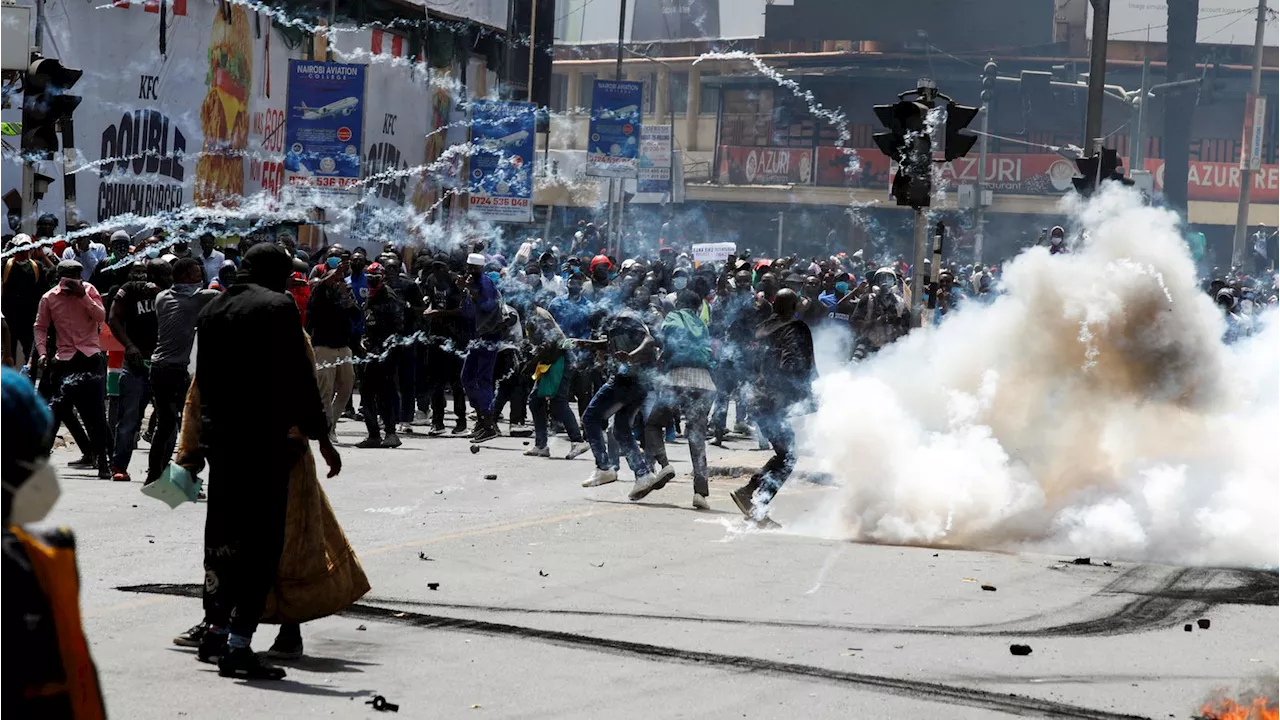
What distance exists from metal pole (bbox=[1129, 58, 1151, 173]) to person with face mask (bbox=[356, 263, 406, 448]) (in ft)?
112

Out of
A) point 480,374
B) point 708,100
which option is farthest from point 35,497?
point 708,100

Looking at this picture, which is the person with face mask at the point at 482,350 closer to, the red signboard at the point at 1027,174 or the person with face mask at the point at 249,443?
the person with face mask at the point at 249,443

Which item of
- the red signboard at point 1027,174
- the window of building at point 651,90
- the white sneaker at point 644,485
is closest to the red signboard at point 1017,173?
the red signboard at point 1027,174

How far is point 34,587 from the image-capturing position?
2.94 metres

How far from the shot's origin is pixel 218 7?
27.0 meters

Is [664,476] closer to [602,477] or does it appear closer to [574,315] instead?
[602,477]

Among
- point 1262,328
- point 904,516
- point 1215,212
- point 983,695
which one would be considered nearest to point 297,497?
point 983,695

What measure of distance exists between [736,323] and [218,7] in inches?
448

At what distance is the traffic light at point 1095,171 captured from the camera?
23594 mm

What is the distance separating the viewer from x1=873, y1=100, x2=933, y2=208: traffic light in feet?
53.8

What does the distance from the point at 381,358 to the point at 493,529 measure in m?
5.57

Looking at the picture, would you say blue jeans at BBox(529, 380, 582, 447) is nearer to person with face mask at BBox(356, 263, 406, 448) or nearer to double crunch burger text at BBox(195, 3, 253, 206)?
person with face mask at BBox(356, 263, 406, 448)

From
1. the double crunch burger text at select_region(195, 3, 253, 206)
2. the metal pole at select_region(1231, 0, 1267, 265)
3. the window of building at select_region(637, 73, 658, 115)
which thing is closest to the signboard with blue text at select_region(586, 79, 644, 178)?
the double crunch burger text at select_region(195, 3, 253, 206)

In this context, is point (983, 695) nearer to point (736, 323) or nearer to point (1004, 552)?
point (1004, 552)
